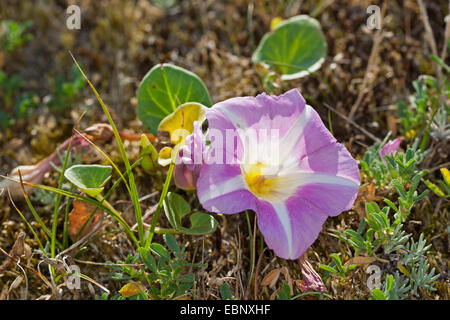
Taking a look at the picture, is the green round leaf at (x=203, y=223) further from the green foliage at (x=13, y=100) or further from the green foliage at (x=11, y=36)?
the green foliage at (x=11, y=36)

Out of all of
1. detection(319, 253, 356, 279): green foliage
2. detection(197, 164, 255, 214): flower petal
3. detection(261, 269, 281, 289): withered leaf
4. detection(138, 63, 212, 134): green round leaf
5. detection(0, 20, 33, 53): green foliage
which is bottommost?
detection(261, 269, 281, 289): withered leaf

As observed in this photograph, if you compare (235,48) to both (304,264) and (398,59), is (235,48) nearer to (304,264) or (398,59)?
(398,59)

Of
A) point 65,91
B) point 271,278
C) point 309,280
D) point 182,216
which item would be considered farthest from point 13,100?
point 309,280

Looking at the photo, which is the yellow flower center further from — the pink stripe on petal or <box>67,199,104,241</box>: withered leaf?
<box>67,199,104,241</box>: withered leaf

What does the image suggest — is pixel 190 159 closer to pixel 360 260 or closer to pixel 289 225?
pixel 289 225

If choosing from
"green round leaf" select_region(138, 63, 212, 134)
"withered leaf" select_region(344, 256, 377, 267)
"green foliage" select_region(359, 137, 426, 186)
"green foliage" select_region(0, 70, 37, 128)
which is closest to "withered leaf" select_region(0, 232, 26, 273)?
"green round leaf" select_region(138, 63, 212, 134)

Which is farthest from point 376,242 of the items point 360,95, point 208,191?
point 360,95
